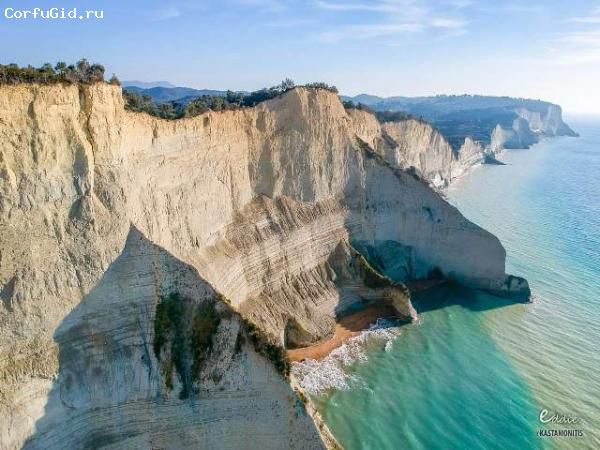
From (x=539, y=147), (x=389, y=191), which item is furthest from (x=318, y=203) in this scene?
(x=539, y=147)

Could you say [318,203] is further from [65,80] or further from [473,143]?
[473,143]

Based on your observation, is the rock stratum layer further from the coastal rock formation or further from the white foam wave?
the coastal rock formation

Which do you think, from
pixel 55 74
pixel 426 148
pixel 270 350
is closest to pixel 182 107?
pixel 55 74

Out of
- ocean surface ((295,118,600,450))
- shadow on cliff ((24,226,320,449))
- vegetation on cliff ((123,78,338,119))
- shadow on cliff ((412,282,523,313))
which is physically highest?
vegetation on cliff ((123,78,338,119))

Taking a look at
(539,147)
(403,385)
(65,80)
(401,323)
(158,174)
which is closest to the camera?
(65,80)

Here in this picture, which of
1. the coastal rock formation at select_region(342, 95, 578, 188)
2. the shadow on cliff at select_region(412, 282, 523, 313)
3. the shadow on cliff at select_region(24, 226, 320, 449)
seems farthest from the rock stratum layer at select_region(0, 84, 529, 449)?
the coastal rock formation at select_region(342, 95, 578, 188)

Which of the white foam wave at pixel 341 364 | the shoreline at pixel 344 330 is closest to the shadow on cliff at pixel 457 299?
the shoreline at pixel 344 330
